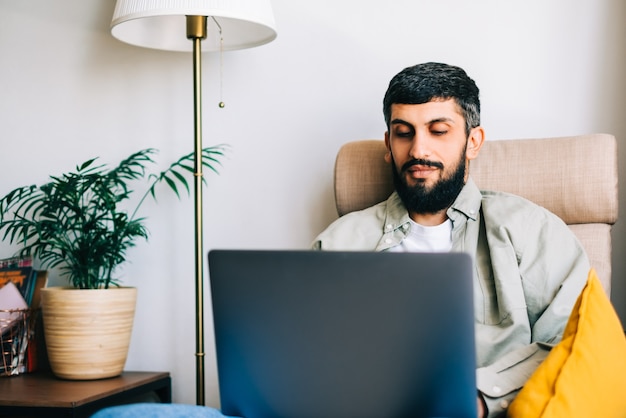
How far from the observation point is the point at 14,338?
2.20 meters

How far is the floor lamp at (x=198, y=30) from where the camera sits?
1911 mm

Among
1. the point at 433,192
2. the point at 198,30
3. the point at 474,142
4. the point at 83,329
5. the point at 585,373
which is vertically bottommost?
the point at 83,329

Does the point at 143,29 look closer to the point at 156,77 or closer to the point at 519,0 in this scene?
the point at 156,77

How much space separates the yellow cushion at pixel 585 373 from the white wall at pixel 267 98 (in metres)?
0.80

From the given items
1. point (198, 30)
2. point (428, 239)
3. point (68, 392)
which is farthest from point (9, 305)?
point (428, 239)

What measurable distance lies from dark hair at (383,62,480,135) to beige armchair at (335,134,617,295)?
0.13 meters

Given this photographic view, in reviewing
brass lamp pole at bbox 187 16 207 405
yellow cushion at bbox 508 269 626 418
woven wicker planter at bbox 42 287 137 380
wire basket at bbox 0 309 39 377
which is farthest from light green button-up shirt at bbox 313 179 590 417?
wire basket at bbox 0 309 39 377

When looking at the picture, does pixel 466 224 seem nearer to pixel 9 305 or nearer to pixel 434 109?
pixel 434 109

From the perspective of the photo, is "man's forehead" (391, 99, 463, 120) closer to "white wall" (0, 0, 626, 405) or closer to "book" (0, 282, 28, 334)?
"white wall" (0, 0, 626, 405)

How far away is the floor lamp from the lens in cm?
191

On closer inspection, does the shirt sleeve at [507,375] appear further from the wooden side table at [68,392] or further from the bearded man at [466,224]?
the wooden side table at [68,392]

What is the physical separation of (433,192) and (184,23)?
3.21 feet

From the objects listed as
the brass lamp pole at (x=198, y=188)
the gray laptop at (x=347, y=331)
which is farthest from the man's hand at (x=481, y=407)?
the brass lamp pole at (x=198, y=188)

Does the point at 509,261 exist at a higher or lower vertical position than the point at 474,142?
lower
